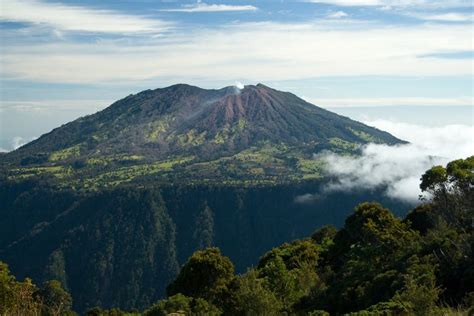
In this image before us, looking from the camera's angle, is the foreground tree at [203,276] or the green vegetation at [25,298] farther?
the foreground tree at [203,276]

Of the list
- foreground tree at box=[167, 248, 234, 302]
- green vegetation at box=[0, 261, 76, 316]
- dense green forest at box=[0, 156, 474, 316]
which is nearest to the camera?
green vegetation at box=[0, 261, 76, 316]

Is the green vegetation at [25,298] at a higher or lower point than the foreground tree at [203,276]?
higher

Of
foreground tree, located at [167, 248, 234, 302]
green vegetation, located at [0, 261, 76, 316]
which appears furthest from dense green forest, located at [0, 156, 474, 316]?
green vegetation, located at [0, 261, 76, 316]

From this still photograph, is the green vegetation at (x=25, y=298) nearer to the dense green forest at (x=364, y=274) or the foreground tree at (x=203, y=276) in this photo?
the dense green forest at (x=364, y=274)

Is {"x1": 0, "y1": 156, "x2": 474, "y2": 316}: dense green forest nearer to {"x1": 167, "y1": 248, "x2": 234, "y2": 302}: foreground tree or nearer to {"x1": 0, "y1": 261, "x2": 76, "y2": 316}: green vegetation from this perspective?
{"x1": 167, "y1": 248, "x2": 234, "y2": 302}: foreground tree

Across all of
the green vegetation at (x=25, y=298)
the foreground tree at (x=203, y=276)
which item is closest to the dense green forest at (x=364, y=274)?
the foreground tree at (x=203, y=276)

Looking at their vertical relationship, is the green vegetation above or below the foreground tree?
above

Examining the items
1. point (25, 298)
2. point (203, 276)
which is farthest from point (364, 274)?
point (25, 298)

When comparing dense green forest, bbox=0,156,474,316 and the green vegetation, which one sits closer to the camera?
the green vegetation

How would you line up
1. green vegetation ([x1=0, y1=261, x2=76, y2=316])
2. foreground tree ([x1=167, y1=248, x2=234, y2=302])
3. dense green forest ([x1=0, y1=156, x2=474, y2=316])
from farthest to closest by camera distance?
1. foreground tree ([x1=167, y1=248, x2=234, y2=302])
2. dense green forest ([x1=0, y1=156, x2=474, y2=316])
3. green vegetation ([x1=0, y1=261, x2=76, y2=316])
